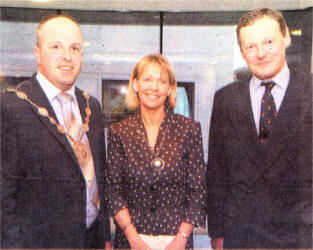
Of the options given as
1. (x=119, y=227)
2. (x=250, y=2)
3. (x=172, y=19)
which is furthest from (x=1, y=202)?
(x=250, y=2)

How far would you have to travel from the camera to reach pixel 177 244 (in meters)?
1.45

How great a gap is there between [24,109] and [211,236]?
1009mm

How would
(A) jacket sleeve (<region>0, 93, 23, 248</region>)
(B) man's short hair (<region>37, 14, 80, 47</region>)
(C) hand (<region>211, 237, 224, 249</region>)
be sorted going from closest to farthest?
(A) jacket sleeve (<region>0, 93, 23, 248</region>) → (B) man's short hair (<region>37, 14, 80, 47</region>) → (C) hand (<region>211, 237, 224, 249</region>)

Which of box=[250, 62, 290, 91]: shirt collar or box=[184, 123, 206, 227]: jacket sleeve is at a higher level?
box=[250, 62, 290, 91]: shirt collar

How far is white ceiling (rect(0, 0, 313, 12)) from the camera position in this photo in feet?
5.03

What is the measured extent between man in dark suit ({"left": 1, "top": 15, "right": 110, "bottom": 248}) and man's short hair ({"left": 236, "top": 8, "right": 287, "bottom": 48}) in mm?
725

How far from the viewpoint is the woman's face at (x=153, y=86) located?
1441mm

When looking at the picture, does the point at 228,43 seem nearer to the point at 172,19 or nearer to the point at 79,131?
the point at 172,19

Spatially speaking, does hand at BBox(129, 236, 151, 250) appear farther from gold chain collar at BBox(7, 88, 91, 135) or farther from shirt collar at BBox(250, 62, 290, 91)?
shirt collar at BBox(250, 62, 290, 91)

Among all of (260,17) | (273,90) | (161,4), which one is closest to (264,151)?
(273,90)

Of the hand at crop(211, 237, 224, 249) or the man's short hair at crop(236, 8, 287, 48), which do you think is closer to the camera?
the man's short hair at crop(236, 8, 287, 48)

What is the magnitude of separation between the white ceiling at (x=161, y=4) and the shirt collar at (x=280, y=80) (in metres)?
0.29

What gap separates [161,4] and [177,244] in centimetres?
110

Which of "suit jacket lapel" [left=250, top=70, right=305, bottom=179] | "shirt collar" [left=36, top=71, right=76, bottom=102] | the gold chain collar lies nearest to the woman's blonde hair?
the gold chain collar
